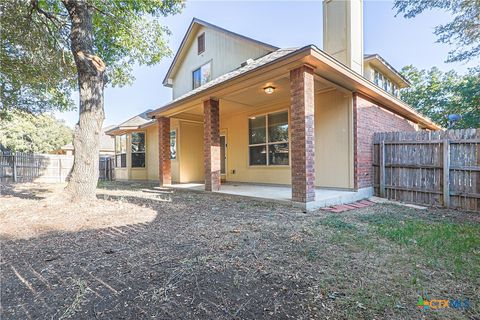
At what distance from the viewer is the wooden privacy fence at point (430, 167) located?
5426 mm

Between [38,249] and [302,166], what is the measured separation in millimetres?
4492

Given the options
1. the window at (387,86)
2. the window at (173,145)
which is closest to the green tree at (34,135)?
the window at (173,145)

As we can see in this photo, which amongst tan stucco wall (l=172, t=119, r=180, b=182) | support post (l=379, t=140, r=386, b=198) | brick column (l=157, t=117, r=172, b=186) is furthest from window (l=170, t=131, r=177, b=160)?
support post (l=379, t=140, r=386, b=198)

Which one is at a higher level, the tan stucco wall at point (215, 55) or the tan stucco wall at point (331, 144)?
the tan stucco wall at point (215, 55)

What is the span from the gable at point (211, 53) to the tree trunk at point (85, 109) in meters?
5.06

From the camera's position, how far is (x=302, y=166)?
492cm

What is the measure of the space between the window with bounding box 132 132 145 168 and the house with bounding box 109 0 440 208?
4.36 feet

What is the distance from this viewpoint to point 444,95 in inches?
689

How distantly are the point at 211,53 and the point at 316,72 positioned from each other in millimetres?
6446

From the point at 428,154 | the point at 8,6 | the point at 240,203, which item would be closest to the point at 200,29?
the point at 8,6

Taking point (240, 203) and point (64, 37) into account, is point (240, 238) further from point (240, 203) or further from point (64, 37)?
point (64, 37)

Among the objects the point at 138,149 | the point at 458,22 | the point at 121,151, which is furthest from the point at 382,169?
the point at 121,151

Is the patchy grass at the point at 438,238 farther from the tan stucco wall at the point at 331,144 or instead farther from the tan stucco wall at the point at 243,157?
the tan stucco wall at the point at 243,157

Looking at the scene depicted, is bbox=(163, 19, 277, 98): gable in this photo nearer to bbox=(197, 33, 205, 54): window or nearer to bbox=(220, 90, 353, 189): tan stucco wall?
bbox=(197, 33, 205, 54): window
